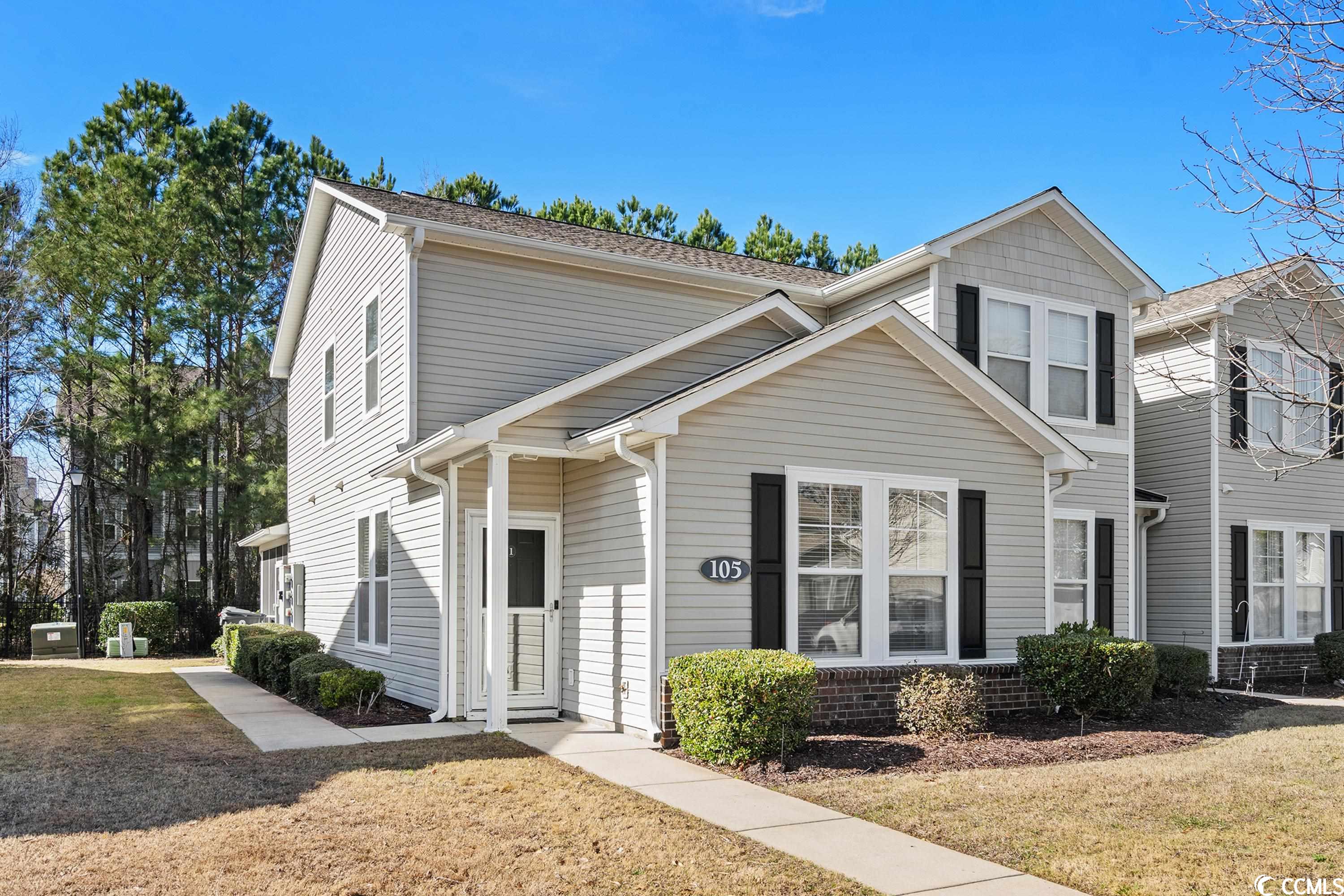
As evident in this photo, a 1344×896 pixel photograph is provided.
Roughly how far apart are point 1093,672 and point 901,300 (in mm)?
5723

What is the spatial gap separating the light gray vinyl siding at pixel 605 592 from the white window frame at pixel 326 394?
20.3 feet

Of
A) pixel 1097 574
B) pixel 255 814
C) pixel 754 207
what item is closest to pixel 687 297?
pixel 1097 574

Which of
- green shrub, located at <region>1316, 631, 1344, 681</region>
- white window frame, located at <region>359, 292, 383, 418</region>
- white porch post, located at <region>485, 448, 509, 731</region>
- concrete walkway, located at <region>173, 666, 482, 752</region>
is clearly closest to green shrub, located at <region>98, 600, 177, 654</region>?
concrete walkway, located at <region>173, 666, 482, 752</region>

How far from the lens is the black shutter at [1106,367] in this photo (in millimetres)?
15570

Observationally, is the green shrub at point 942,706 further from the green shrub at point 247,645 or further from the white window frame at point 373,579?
the green shrub at point 247,645

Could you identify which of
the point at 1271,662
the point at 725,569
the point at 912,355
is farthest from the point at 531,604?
the point at 1271,662

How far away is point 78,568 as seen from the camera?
77.8ft

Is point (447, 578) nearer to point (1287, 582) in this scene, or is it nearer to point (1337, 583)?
point (1287, 582)

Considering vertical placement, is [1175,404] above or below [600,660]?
above

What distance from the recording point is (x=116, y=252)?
26859 millimetres

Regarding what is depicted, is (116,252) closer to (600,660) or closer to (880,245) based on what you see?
(600,660)

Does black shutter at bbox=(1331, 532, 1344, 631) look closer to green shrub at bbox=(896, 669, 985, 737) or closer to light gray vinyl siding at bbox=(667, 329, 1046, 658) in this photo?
light gray vinyl siding at bbox=(667, 329, 1046, 658)

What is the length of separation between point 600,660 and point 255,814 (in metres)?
4.59

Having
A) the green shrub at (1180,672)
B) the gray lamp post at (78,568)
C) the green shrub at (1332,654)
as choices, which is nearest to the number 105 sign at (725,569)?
the green shrub at (1180,672)
